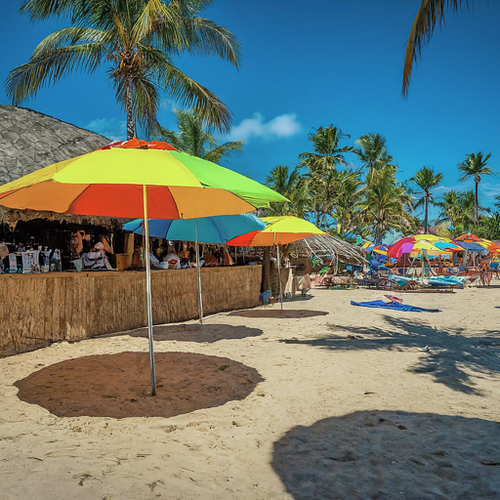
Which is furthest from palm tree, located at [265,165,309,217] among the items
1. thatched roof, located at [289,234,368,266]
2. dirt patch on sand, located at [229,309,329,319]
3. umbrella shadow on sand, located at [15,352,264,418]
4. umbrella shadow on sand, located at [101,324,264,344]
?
umbrella shadow on sand, located at [15,352,264,418]

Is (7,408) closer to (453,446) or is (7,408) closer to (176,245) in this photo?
(453,446)

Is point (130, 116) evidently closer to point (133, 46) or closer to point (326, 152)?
point (133, 46)

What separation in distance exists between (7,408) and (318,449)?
2553 millimetres

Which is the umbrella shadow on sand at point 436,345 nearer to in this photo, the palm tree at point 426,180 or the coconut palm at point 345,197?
the coconut palm at point 345,197

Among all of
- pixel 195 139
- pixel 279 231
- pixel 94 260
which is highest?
pixel 195 139

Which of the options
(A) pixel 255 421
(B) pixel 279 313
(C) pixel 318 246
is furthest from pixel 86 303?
(C) pixel 318 246

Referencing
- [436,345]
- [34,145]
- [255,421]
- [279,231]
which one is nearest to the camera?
[255,421]

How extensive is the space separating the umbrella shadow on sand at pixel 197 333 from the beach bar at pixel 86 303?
38 cm

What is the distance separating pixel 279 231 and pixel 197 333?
10.3 feet

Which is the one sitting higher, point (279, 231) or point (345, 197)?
point (345, 197)

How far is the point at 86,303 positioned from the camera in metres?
6.15

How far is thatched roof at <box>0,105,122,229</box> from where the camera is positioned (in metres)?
9.04

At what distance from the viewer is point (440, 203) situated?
50844mm

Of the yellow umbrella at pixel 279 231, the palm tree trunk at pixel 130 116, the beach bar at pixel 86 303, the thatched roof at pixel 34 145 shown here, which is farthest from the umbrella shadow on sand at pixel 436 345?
the palm tree trunk at pixel 130 116
